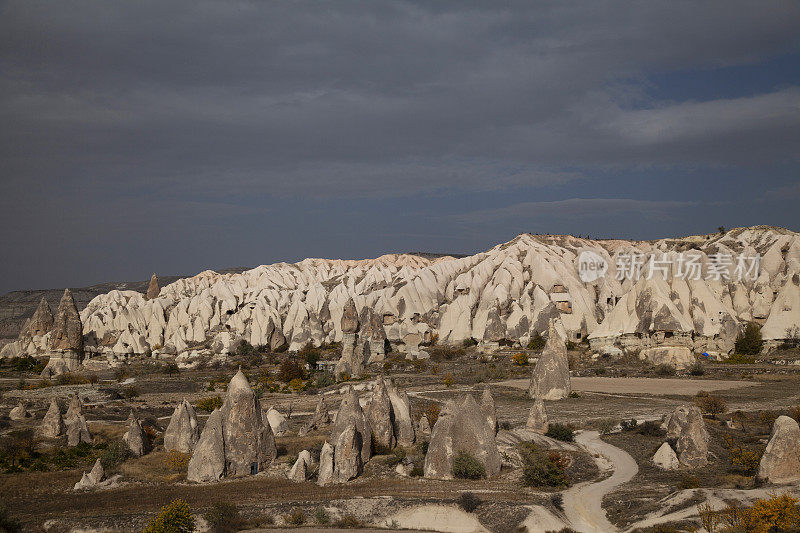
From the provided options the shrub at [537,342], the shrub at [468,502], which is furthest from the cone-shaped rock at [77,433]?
the shrub at [537,342]

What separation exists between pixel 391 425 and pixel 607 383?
83.2 feet

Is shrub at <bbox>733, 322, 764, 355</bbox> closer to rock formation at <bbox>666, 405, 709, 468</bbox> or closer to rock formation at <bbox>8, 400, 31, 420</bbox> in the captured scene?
rock formation at <bbox>666, 405, 709, 468</bbox>

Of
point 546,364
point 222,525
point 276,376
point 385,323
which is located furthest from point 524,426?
point 385,323

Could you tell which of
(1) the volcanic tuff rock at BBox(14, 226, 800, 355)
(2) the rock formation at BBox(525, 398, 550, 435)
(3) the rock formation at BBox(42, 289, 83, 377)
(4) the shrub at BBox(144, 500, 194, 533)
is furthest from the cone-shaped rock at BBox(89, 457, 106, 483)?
(3) the rock formation at BBox(42, 289, 83, 377)

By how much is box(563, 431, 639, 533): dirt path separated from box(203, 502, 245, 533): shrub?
8.38 metres

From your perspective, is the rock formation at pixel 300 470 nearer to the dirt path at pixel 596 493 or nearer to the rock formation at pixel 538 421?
the dirt path at pixel 596 493

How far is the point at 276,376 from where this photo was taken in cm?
6278

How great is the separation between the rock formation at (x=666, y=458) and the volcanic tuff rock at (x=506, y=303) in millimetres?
34412

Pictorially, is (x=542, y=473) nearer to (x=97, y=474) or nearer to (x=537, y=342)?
(x=97, y=474)

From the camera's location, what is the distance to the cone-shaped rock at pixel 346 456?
22000 mm

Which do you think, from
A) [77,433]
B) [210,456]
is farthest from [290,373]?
[210,456]

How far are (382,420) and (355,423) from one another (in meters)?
2.54

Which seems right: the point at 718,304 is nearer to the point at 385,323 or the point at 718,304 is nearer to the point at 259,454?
the point at 385,323

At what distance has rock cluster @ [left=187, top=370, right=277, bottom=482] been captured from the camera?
23.0 m
